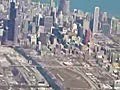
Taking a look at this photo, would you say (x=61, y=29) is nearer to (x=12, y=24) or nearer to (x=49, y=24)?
(x=49, y=24)

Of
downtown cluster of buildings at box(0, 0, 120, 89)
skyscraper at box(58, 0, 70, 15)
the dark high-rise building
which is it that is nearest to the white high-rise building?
downtown cluster of buildings at box(0, 0, 120, 89)

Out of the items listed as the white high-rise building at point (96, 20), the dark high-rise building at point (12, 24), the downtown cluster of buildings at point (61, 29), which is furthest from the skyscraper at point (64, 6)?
the dark high-rise building at point (12, 24)

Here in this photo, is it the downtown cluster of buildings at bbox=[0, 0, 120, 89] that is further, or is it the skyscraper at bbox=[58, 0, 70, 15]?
the skyscraper at bbox=[58, 0, 70, 15]

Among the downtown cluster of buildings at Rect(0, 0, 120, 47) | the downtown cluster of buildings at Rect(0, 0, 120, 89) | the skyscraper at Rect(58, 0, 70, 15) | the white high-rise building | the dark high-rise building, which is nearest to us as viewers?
the downtown cluster of buildings at Rect(0, 0, 120, 89)

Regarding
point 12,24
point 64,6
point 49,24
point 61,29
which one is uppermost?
point 64,6

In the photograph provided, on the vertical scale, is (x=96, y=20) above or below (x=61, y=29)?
above

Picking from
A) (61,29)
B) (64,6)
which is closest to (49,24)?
(61,29)

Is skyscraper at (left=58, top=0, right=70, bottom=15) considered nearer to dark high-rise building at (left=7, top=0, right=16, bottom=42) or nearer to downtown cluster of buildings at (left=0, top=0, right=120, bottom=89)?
downtown cluster of buildings at (left=0, top=0, right=120, bottom=89)

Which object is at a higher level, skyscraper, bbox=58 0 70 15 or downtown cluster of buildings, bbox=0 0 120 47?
skyscraper, bbox=58 0 70 15

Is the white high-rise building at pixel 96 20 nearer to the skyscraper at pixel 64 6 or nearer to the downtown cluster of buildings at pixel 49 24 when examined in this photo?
the downtown cluster of buildings at pixel 49 24

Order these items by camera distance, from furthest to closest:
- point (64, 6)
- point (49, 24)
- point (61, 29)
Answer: point (64, 6)
point (49, 24)
point (61, 29)

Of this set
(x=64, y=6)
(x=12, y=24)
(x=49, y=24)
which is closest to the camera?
(x=12, y=24)

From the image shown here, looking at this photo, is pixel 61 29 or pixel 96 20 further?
pixel 96 20
